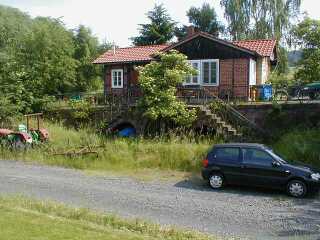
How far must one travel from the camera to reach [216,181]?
661 inches

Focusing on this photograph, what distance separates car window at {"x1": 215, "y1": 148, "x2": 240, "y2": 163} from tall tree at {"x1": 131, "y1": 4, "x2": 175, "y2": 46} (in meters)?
34.8

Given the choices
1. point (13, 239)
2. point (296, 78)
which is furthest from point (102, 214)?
point (296, 78)

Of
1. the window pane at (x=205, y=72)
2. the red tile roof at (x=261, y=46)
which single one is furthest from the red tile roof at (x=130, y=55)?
the red tile roof at (x=261, y=46)

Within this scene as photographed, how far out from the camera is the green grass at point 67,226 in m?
8.88

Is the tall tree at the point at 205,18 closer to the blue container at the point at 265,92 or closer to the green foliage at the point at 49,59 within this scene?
the green foliage at the point at 49,59

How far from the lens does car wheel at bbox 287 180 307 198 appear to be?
50.4 feet

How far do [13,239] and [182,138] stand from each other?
15781mm

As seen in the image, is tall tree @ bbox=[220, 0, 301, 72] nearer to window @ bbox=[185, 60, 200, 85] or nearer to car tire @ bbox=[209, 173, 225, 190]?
window @ bbox=[185, 60, 200, 85]

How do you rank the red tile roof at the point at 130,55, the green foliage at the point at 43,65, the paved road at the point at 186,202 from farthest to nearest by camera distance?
1. the red tile roof at the point at 130,55
2. the green foliage at the point at 43,65
3. the paved road at the point at 186,202

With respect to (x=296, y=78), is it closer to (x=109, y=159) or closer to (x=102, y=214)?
A: (x=109, y=159)

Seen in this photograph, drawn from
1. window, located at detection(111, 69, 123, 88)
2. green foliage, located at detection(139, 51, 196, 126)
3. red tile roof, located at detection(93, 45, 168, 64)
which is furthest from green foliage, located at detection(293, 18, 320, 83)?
window, located at detection(111, 69, 123, 88)

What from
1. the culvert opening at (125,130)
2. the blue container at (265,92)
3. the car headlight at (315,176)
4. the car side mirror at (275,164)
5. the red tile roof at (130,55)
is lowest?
the car headlight at (315,176)

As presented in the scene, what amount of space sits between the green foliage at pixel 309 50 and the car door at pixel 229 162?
690 inches

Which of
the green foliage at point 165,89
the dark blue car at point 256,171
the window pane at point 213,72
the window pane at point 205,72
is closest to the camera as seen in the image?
the dark blue car at point 256,171
